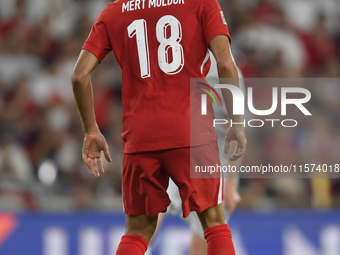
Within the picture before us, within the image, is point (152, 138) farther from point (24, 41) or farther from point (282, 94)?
point (24, 41)

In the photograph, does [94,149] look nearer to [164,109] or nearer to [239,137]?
[164,109]

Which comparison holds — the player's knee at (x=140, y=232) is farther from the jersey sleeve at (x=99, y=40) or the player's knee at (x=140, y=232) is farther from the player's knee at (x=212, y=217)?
the jersey sleeve at (x=99, y=40)

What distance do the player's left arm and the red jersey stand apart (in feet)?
0.56

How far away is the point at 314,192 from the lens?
16.3 ft

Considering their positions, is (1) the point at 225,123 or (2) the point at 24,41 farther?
(2) the point at 24,41

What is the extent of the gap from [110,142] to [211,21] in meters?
3.44

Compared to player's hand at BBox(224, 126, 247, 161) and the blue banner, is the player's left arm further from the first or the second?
the blue banner

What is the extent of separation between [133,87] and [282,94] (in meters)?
3.46

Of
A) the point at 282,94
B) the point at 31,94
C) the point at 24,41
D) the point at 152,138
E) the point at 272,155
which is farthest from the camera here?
the point at 24,41

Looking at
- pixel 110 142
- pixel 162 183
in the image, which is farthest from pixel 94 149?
pixel 110 142

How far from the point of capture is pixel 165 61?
2.06 m

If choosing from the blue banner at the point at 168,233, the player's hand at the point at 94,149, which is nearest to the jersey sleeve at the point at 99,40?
the player's hand at the point at 94,149

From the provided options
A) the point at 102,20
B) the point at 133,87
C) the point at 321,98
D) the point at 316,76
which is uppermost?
the point at 316,76

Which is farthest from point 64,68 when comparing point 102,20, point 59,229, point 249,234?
point 102,20
